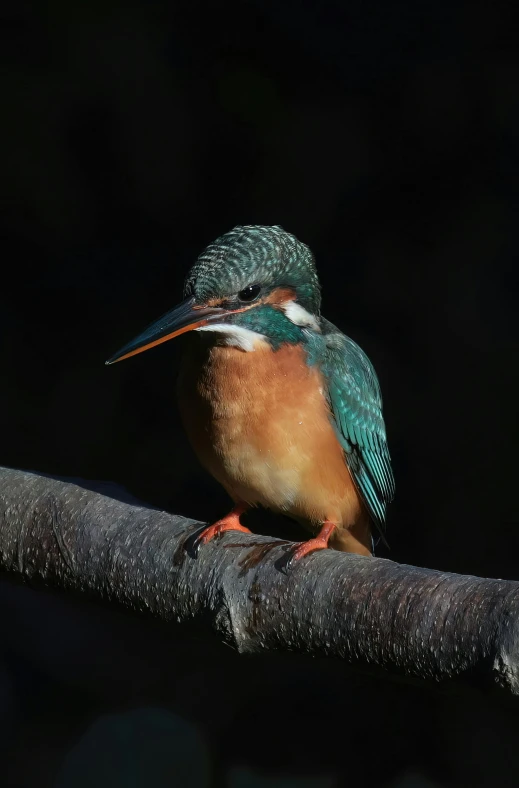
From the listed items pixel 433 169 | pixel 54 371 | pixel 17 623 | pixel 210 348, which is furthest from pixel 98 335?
pixel 210 348

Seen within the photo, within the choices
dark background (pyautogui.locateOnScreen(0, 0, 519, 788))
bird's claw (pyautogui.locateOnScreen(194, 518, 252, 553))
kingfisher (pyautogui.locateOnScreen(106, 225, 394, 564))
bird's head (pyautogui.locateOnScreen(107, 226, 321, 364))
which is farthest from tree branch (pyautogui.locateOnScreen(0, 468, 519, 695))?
dark background (pyautogui.locateOnScreen(0, 0, 519, 788))

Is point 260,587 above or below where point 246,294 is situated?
below

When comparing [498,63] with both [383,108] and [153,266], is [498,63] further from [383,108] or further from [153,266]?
[153,266]

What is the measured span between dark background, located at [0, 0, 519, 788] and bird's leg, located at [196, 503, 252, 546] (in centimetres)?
72

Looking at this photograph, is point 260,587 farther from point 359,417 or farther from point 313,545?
point 359,417

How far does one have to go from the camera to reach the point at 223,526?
7.21 ft

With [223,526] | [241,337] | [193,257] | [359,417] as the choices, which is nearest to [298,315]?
[241,337]

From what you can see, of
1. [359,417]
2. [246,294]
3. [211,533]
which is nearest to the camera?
[211,533]

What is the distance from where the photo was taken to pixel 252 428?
7.54 feet

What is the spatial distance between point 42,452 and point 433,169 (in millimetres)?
1598

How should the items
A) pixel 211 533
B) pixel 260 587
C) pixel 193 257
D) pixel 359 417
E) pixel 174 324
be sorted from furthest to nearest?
pixel 193 257, pixel 359 417, pixel 174 324, pixel 211 533, pixel 260 587

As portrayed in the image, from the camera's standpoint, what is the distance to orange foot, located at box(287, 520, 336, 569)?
1.74 metres

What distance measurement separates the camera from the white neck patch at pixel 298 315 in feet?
7.57

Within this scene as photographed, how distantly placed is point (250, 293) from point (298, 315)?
0.57 ft
